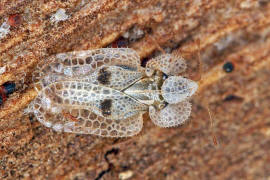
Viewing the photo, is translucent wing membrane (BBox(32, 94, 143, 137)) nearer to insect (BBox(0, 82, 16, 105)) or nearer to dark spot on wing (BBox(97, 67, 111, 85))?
insect (BBox(0, 82, 16, 105))

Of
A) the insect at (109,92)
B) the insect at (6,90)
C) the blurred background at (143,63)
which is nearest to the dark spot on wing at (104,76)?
the insect at (109,92)

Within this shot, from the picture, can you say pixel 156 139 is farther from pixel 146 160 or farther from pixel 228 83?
pixel 228 83

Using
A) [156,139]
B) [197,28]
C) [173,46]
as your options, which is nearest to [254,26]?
[197,28]

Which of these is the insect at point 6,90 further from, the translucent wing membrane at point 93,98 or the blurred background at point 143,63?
the translucent wing membrane at point 93,98

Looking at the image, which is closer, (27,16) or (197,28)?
(27,16)

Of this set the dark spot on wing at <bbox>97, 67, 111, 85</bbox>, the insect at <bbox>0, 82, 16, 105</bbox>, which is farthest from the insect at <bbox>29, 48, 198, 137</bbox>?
the insect at <bbox>0, 82, 16, 105</bbox>

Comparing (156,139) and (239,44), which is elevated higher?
(239,44)

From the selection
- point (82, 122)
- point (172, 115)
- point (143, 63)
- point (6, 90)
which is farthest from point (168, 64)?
point (6, 90)

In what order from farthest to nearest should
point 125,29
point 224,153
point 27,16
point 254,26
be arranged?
point 224,153
point 254,26
point 125,29
point 27,16

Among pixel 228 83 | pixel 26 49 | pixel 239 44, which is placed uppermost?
pixel 26 49
